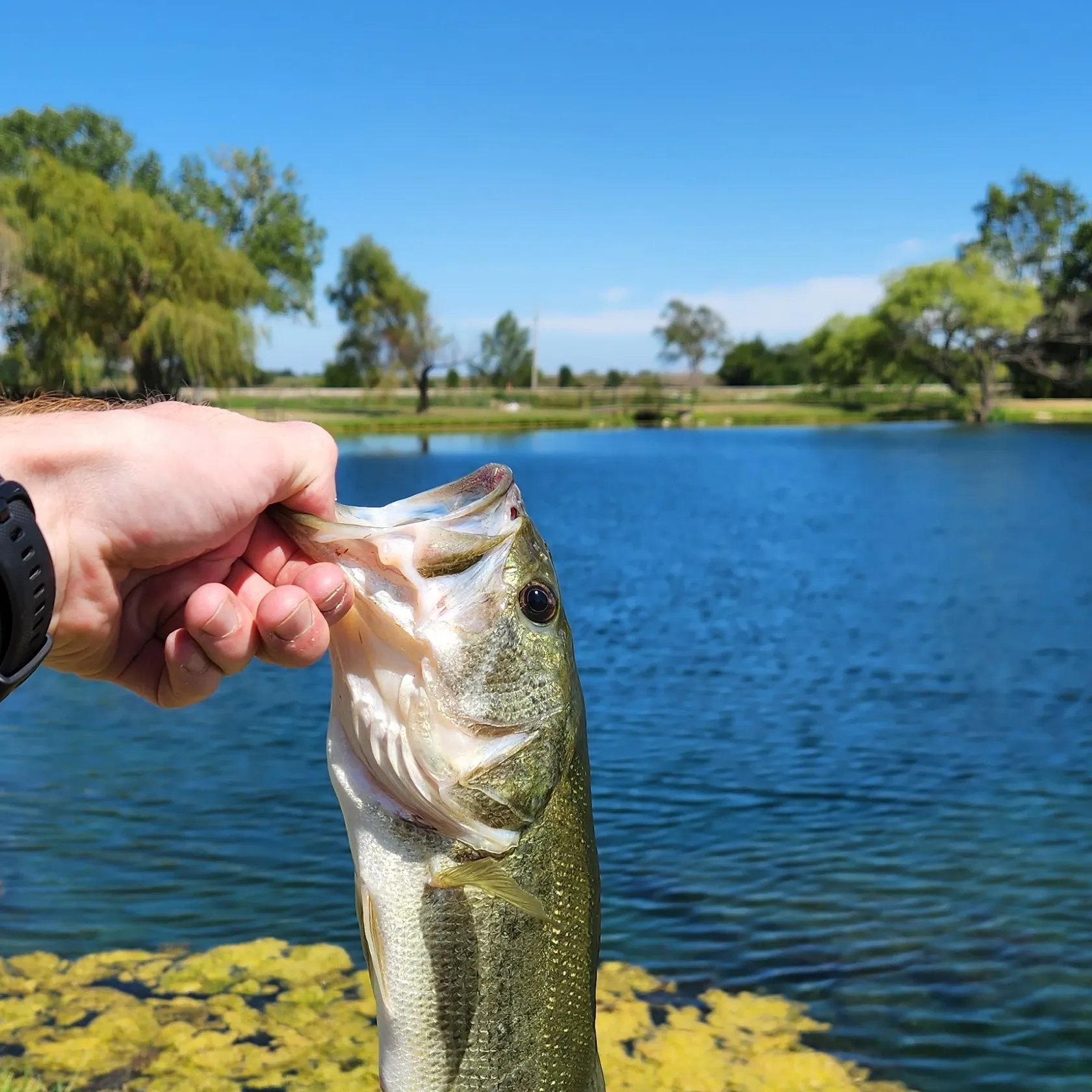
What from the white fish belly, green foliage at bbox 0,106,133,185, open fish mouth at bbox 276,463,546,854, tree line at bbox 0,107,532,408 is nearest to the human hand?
open fish mouth at bbox 276,463,546,854

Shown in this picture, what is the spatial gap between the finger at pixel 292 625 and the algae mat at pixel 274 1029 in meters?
3.29

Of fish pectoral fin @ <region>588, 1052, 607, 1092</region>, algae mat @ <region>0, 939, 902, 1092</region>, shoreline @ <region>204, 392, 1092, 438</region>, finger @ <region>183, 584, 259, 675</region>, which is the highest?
finger @ <region>183, 584, 259, 675</region>

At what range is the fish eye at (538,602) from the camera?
2344mm

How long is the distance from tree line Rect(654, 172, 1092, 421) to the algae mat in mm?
72740

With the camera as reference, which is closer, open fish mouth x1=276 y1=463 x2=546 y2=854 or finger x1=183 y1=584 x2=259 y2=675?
open fish mouth x1=276 y1=463 x2=546 y2=854

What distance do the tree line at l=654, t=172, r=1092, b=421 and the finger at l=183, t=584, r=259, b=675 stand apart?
75.9 metres

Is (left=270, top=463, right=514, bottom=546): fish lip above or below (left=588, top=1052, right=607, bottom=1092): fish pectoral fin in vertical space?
above

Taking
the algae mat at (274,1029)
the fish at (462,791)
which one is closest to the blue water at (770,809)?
the algae mat at (274,1029)

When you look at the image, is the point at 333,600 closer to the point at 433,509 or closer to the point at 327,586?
the point at 327,586

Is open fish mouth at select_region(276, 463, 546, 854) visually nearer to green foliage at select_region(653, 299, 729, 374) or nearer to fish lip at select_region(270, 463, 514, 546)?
fish lip at select_region(270, 463, 514, 546)

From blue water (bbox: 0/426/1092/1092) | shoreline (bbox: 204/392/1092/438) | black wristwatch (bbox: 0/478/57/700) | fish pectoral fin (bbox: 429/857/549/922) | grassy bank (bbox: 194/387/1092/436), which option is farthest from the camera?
grassy bank (bbox: 194/387/1092/436)

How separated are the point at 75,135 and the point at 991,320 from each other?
170 feet

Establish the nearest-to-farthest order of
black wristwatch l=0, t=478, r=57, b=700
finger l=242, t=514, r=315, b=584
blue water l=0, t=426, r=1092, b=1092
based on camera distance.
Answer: black wristwatch l=0, t=478, r=57, b=700 < finger l=242, t=514, r=315, b=584 < blue water l=0, t=426, r=1092, b=1092

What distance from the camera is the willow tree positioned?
39531 millimetres
